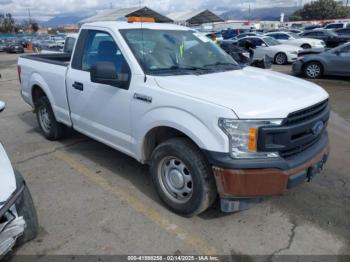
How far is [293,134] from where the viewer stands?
293 centimetres

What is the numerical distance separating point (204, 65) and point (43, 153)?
2910mm

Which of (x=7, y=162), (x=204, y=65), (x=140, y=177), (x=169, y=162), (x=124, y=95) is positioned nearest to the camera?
(x=7, y=162)

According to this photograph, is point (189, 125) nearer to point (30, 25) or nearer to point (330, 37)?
point (330, 37)

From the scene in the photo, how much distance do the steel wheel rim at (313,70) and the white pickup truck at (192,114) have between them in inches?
358

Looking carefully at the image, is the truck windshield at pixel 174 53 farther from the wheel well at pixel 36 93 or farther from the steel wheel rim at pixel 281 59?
the steel wheel rim at pixel 281 59

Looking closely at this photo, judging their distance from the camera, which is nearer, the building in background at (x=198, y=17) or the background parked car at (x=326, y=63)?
the background parked car at (x=326, y=63)

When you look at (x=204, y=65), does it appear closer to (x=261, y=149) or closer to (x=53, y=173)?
(x=261, y=149)

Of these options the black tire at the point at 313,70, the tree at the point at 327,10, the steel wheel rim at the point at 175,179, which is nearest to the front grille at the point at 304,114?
the steel wheel rim at the point at 175,179

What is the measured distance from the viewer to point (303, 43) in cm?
1998

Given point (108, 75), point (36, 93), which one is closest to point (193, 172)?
point (108, 75)

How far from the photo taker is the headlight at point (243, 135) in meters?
2.79

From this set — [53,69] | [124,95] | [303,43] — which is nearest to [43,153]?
[53,69]

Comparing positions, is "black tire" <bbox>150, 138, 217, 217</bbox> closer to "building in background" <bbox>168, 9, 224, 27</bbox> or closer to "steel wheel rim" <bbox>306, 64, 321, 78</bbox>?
"steel wheel rim" <bbox>306, 64, 321, 78</bbox>

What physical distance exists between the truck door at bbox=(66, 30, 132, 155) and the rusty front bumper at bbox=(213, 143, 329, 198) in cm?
136
